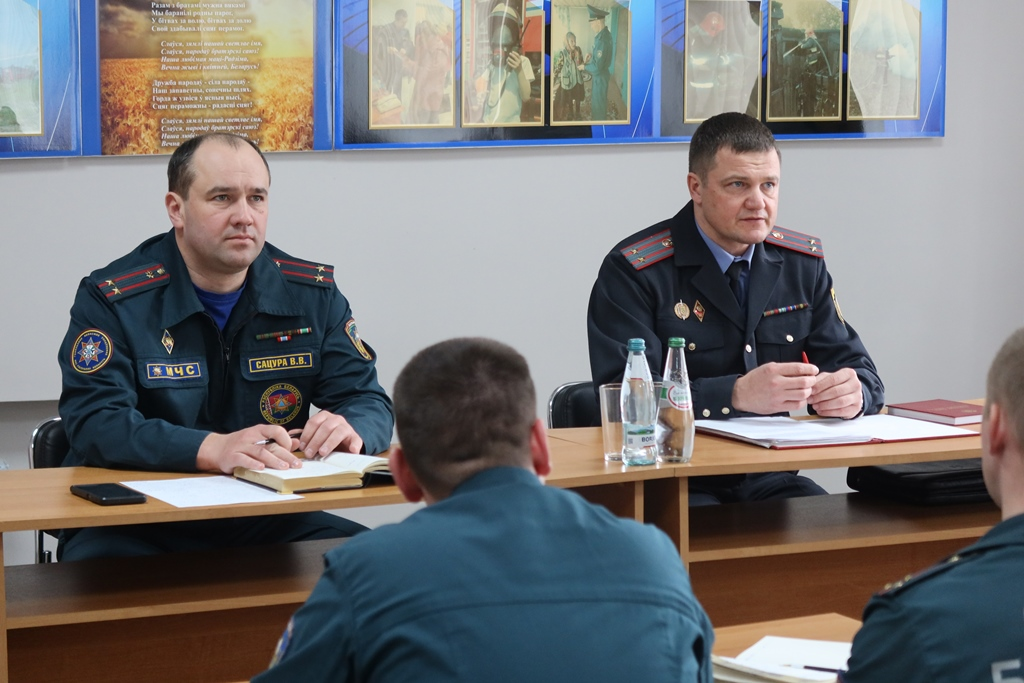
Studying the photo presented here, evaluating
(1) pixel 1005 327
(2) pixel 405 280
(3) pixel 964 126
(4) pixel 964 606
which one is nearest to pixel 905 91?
(3) pixel 964 126

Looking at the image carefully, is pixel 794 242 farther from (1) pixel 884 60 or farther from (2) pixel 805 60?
(1) pixel 884 60

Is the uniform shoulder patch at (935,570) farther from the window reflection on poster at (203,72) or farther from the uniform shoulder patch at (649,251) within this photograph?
the window reflection on poster at (203,72)

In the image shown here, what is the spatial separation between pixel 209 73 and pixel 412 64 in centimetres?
67

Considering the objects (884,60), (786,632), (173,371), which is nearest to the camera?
(786,632)

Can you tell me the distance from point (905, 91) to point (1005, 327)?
104 cm

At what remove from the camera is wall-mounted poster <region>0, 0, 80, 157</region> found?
11.9 feet

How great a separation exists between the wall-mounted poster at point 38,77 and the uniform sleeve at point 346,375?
1.33 metres

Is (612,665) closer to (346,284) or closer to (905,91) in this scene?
(346,284)

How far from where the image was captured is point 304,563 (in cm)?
239

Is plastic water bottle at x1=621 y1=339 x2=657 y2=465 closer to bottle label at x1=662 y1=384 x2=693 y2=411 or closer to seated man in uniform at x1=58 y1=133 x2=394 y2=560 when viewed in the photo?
bottle label at x1=662 y1=384 x2=693 y2=411

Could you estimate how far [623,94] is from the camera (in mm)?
4156

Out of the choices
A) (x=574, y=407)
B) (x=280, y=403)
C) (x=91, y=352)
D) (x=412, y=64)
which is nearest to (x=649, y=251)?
(x=574, y=407)

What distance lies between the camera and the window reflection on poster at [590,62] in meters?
4.07

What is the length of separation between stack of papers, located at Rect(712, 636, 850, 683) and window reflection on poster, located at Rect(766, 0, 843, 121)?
3.01 m
